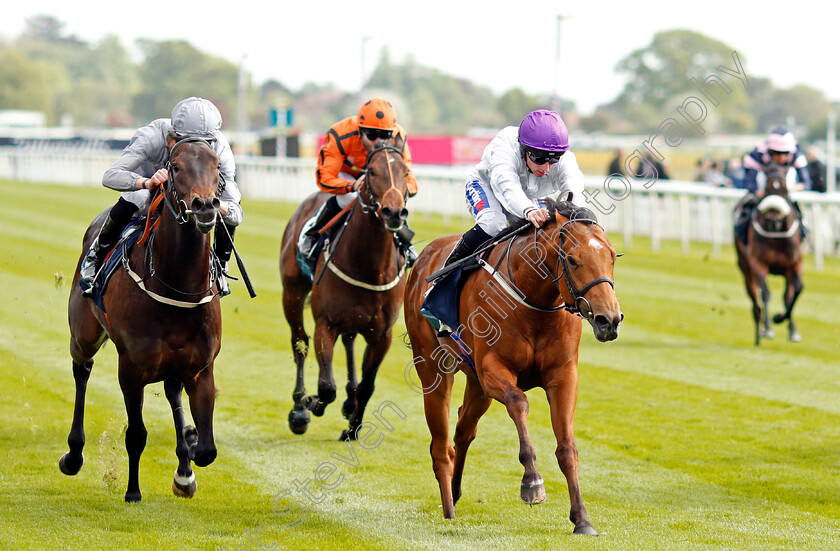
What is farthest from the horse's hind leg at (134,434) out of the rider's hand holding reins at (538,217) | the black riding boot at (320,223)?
the black riding boot at (320,223)

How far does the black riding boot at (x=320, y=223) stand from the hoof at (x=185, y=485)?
7.31ft

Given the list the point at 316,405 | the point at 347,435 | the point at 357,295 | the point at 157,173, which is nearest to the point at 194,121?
the point at 157,173

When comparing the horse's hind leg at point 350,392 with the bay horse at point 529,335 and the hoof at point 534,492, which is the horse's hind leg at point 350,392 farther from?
the hoof at point 534,492

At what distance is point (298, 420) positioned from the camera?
744 centimetres

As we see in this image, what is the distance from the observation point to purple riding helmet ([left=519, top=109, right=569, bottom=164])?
543 cm

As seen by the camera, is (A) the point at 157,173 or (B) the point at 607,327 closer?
(B) the point at 607,327

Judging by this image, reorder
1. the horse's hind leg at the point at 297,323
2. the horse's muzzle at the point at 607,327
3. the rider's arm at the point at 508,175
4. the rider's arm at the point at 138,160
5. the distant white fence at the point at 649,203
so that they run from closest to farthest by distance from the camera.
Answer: the horse's muzzle at the point at 607,327 < the rider's arm at the point at 508,175 < the rider's arm at the point at 138,160 < the horse's hind leg at the point at 297,323 < the distant white fence at the point at 649,203

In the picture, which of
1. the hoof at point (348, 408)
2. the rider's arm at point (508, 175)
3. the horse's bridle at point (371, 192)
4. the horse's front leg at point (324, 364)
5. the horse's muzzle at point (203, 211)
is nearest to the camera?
the horse's muzzle at point (203, 211)

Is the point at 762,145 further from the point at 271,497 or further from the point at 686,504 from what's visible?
the point at 271,497

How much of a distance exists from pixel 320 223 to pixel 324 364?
1.09 meters

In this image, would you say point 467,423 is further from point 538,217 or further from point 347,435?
point 347,435

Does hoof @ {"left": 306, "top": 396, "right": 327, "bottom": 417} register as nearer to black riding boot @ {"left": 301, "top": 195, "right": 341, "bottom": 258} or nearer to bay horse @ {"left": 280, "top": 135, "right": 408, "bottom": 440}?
bay horse @ {"left": 280, "top": 135, "right": 408, "bottom": 440}

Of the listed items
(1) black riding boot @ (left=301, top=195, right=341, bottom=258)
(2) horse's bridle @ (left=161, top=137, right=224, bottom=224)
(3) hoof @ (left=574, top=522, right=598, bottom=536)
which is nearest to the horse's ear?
(1) black riding boot @ (left=301, top=195, right=341, bottom=258)

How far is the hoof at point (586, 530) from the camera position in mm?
4918
